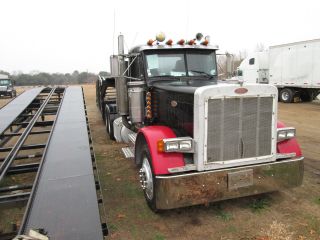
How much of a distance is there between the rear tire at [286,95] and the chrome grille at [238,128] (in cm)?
1556

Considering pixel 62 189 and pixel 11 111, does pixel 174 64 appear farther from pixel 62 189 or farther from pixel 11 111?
pixel 11 111

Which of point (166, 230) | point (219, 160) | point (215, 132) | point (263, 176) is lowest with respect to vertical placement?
point (166, 230)

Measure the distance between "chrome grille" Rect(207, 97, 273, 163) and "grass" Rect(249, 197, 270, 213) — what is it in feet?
2.76

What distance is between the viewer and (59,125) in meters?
5.70

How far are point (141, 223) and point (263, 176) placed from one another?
178 cm

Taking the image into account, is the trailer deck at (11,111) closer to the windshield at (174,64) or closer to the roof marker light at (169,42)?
the windshield at (174,64)

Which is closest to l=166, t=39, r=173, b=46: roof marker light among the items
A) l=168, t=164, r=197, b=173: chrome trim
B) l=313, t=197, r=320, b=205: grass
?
l=168, t=164, r=197, b=173: chrome trim

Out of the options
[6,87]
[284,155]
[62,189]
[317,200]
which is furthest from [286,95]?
[6,87]

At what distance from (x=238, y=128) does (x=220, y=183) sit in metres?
0.76

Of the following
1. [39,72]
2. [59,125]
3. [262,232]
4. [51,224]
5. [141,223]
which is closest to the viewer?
[51,224]

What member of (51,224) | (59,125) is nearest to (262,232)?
(51,224)

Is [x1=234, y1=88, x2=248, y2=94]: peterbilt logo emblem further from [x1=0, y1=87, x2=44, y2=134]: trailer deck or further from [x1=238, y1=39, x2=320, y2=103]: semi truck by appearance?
[x1=238, y1=39, x2=320, y2=103]: semi truck

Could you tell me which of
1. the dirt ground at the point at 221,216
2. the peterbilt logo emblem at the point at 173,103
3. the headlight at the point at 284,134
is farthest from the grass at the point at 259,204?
the peterbilt logo emblem at the point at 173,103

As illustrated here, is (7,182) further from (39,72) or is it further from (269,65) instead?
(39,72)
